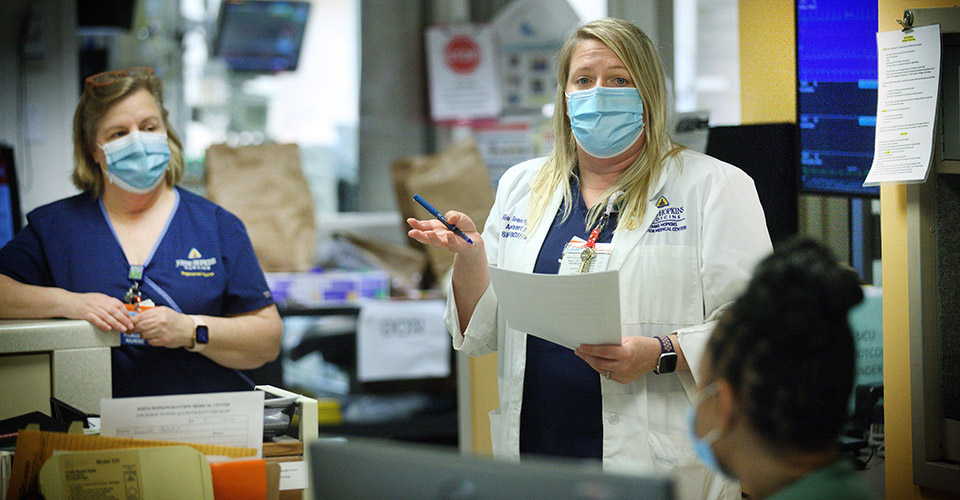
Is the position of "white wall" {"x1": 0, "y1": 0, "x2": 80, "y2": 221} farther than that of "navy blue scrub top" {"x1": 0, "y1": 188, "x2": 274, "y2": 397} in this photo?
Yes

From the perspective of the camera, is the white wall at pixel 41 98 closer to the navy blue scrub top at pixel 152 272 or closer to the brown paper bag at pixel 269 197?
the brown paper bag at pixel 269 197

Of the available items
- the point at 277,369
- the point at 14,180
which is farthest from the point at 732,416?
the point at 14,180

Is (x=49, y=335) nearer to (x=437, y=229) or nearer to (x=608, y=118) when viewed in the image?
(x=437, y=229)

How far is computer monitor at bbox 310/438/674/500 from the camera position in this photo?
33.4 inches

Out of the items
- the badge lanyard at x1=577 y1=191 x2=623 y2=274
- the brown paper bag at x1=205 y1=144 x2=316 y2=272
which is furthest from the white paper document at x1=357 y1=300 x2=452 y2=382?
the badge lanyard at x1=577 y1=191 x2=623 y2=274

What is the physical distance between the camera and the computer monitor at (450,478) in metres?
0.85

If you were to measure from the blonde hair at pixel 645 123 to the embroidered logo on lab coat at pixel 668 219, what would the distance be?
0.11 ft

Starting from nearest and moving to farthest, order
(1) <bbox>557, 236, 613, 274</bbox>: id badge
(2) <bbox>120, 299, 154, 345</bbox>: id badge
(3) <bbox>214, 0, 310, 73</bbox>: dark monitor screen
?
(1) <bbox>557, 236, 613, 274</bbox>: id badge → (2) <bbox>120, 299, 154, 345</bbox>: id badge → (3) <bbox>214, 0, 310, 73</bbox>: dark monitor screen

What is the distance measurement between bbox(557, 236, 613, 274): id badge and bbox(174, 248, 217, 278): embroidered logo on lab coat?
0.95 m

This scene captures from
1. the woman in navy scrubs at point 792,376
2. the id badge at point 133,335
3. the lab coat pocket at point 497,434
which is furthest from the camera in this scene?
the id badge at point 133,335

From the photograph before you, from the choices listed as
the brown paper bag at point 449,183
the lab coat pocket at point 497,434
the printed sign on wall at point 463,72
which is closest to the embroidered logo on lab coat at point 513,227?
the lab coat pocket at point 497,434

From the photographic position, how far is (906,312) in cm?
190

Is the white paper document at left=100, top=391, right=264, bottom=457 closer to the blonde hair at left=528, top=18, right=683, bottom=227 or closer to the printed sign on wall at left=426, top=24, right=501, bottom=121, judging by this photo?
the blonde hair at left=528, top=18, right=683, bottom=227

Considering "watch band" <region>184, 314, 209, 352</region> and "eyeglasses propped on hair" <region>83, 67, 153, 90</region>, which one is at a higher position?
"eyeglasses propped on hair" <region>83, 67, 153, 90</region>
